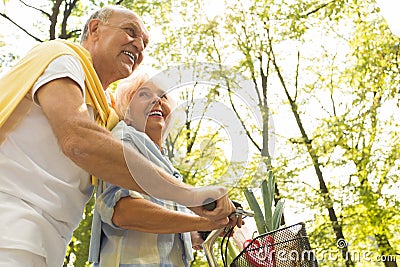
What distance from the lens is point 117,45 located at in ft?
3.91

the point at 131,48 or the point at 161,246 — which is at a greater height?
the point at 131,48

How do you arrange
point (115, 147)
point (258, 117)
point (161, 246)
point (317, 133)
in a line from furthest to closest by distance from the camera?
point (317, 133)
point (161, 246)
point (258, 117)
point (115, 147)

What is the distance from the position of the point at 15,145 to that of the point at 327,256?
5197 mm

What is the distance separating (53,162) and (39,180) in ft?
0.14

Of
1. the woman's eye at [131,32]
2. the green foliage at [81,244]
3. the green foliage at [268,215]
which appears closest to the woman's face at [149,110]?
the woman's eye at [131,32]

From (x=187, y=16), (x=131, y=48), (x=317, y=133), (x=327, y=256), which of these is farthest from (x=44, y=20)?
(x=131, y=48)

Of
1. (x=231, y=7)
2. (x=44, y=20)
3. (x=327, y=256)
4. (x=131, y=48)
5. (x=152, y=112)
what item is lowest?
(x=152, y=112)

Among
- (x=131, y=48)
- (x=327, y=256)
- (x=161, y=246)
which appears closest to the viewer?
(x=161, y=246)

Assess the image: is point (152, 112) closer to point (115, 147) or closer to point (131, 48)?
point (131, 48)

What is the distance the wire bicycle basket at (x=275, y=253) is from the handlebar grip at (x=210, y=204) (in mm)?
231

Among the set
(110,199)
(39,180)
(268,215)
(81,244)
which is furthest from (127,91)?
(81,244)

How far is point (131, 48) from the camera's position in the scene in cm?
121

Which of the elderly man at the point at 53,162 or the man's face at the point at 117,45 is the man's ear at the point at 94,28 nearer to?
the man's face at the point at 117,45

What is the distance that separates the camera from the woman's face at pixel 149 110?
1.20m
